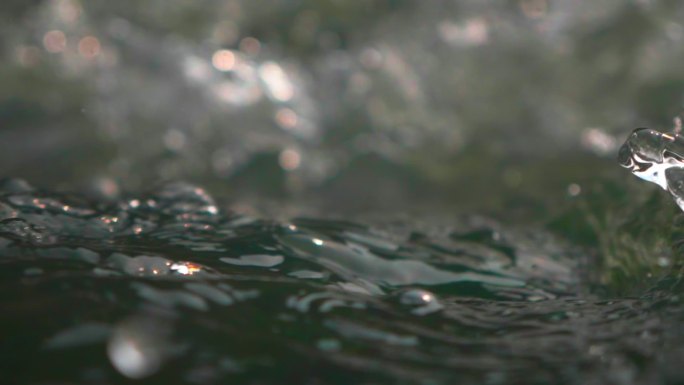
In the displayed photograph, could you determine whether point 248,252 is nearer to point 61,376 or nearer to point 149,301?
point 149,301

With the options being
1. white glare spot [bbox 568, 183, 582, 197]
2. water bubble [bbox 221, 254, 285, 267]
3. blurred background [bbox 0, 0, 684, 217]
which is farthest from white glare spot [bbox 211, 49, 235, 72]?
water bubble [bbox 221, 254, 285, 267]

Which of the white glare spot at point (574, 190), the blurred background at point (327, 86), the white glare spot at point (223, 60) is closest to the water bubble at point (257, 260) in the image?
the white glare spot at point (574, 190)

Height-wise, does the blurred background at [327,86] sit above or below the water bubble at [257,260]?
above

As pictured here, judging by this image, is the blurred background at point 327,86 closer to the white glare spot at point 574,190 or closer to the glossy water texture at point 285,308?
the white glare spot at point 574,190

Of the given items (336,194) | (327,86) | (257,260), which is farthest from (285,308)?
(327,86)

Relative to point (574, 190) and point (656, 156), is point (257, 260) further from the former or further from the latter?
point (574, 190)

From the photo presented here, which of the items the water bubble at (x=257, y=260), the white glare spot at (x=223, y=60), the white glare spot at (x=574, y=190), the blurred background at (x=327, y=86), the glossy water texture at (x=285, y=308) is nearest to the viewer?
the glossy water texture at (x=285, y=308)
